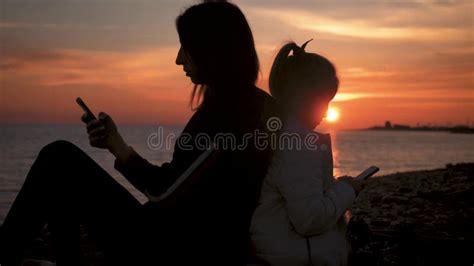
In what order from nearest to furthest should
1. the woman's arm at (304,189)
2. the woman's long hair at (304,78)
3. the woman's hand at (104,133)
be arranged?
1. the woman's arm at (304,189)
2. the woman's long hair at (304,78)
3. the woman's hand at (104,133)

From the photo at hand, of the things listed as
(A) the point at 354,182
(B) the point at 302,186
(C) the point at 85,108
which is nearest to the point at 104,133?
(C) the point at 85,108

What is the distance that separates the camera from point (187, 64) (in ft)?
12.0

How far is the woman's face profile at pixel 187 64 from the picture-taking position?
3.62 metres

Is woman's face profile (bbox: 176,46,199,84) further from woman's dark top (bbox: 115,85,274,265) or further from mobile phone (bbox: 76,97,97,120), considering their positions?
mobile phone (bbox: 76,97,97,120)

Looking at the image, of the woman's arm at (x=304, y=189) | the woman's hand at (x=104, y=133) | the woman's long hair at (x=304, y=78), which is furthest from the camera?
the woman's hand at (x=104, y=133)

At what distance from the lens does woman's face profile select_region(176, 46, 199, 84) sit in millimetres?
3621

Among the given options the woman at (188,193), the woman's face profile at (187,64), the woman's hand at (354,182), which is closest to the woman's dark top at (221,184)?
the woman at (188,193)

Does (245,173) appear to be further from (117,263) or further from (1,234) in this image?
(1,234)

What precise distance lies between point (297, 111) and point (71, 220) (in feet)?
5.20

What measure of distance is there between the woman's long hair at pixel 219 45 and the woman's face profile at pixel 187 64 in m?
0.03

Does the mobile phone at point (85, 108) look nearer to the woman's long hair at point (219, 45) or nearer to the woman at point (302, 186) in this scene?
the woman's long hair at point (219, 45)

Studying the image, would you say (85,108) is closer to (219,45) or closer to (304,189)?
(219,45)

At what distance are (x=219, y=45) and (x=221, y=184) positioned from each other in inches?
33.0

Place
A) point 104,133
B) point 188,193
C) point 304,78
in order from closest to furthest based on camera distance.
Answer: point 188,193 < point 304,78 < point 104,133
